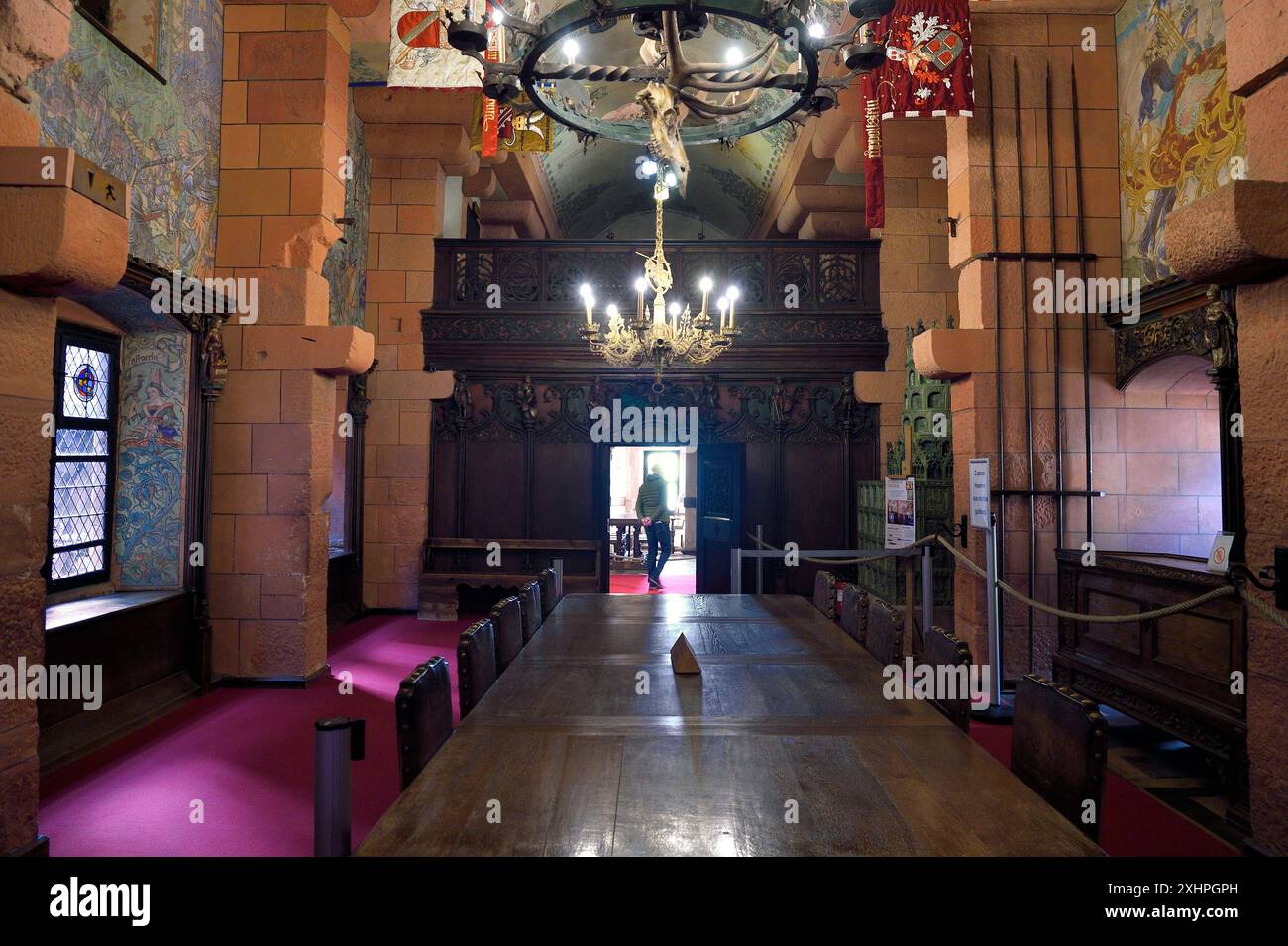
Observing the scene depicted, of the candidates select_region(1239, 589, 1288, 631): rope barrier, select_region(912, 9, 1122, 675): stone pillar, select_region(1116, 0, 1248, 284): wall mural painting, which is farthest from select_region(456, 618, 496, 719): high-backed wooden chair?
select_region(1116, 0, 1248, 284): wall mural painting

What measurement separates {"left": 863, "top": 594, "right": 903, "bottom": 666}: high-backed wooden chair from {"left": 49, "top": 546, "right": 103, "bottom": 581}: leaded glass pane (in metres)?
4.52

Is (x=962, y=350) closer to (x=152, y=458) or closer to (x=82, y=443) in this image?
(x=152, y=458)

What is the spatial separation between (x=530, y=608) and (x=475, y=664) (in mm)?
1188

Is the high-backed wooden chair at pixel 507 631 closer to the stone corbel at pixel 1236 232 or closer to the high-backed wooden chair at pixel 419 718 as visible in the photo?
the high-backed wooden chair at pixel 419 718

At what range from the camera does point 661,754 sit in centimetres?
187

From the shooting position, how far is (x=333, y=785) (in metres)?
1.49

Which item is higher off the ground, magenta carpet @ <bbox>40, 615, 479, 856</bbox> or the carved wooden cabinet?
the carved wooden cabinet

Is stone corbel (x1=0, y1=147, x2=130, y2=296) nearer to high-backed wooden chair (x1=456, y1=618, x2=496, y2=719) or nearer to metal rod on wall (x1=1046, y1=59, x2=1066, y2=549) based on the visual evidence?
high-backed wooden chair (x1=456, y1=618, x2=496, y2=719)

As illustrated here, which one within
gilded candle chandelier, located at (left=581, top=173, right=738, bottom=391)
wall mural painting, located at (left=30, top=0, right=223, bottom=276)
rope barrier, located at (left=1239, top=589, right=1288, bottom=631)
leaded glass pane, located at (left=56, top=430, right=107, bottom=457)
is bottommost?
rope barrier, located at (left=1239, top=589, right=1288, bottom=631)

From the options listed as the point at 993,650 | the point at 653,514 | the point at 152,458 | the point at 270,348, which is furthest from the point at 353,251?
the point at 993,650

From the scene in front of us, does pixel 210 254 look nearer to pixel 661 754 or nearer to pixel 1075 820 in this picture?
pixel 661 754

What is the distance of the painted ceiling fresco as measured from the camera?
6.92 m
